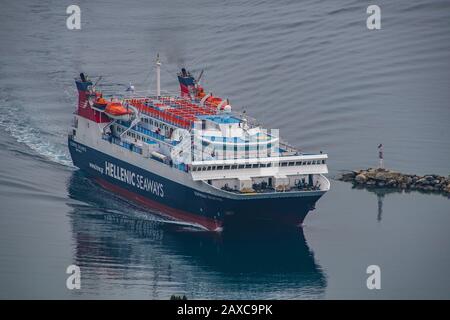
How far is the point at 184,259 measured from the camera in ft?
338

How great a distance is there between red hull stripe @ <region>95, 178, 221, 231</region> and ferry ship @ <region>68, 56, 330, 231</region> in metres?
0.07

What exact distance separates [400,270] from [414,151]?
2496 centimetres

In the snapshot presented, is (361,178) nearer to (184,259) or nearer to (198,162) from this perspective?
(198,162)

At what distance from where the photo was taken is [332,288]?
320 feet

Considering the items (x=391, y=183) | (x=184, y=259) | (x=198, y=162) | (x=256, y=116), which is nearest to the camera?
(x=184, y=259)

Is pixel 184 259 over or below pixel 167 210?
below

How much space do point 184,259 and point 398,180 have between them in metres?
21.5

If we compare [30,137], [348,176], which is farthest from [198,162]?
[30,137]

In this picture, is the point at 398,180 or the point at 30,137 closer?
the point at 398,180

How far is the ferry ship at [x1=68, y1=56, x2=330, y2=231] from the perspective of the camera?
106625 mm

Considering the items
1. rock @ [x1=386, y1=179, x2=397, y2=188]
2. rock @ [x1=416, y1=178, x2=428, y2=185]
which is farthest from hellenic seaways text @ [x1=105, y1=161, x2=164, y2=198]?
rock @ [x1=416, y1=178, x2=428, y2=185]

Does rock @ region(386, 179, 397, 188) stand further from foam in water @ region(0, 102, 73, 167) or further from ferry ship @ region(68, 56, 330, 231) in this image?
foam in water @ region(0, 102, 73, 167)

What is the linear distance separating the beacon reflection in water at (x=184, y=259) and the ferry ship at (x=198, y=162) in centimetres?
159

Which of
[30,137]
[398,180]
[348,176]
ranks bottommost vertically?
[398,180]
